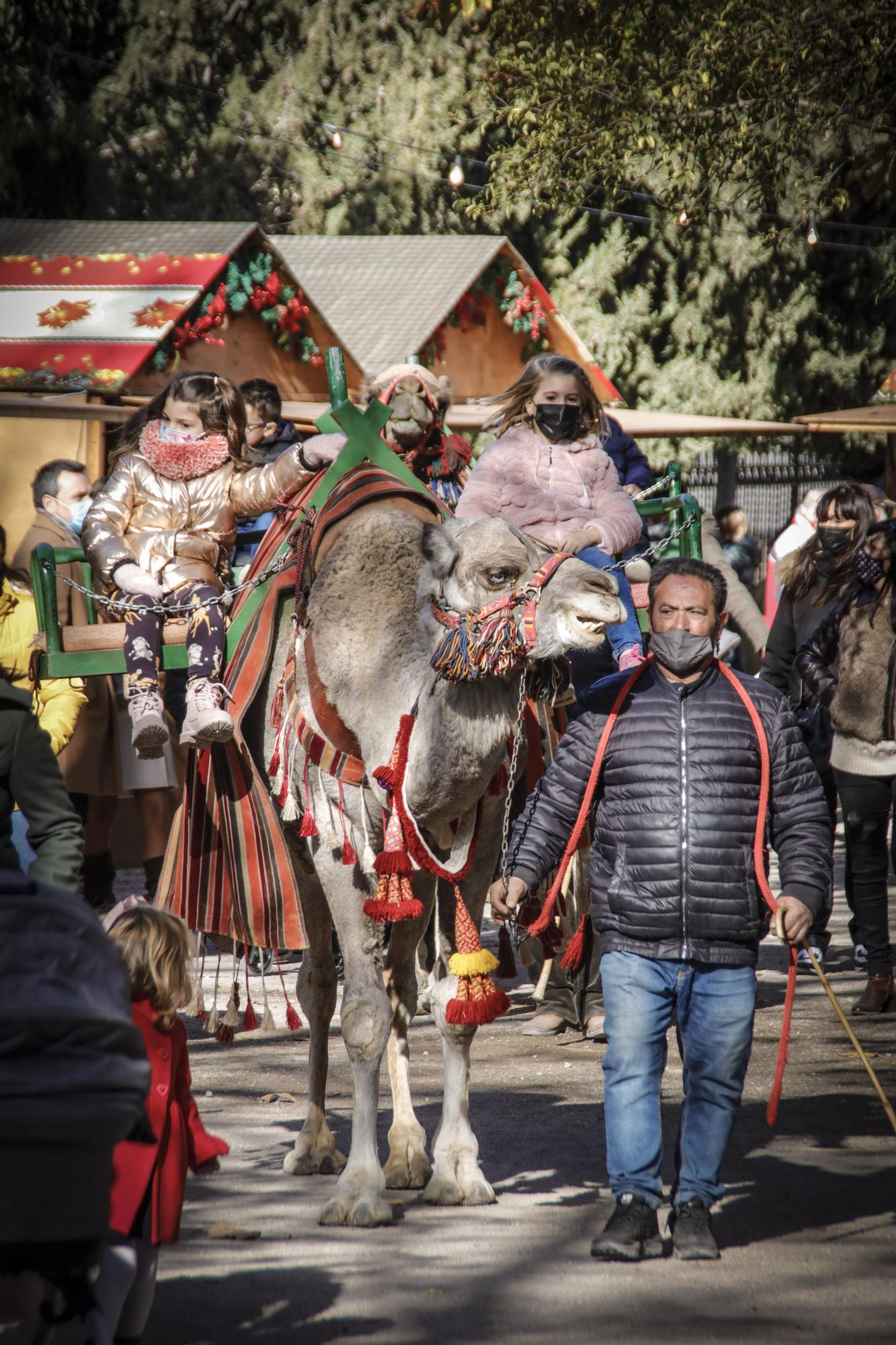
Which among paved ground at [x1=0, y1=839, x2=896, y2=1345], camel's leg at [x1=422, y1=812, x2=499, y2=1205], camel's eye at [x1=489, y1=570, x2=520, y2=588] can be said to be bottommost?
paved ground at [x1=0, y1=839, x2=896, y2=1345]

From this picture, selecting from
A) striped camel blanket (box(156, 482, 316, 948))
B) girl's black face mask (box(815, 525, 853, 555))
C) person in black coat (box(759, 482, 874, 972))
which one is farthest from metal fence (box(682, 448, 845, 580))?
striped camel blanket (box(156, 482, 316, 948))

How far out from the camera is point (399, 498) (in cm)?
639

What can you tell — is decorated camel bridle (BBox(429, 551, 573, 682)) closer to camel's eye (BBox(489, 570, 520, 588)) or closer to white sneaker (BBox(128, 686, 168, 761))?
camel's eye (BBox(489, 570, 520, 588))

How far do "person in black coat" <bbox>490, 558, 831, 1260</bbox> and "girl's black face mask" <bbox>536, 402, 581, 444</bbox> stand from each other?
2.07 metres

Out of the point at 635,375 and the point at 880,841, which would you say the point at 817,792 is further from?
the point at 635,375

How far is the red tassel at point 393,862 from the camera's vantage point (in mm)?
5465

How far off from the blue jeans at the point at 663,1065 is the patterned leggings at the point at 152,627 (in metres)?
2.53

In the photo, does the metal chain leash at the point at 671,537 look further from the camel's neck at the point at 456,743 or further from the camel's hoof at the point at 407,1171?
the camel's hoof at the point at 407,1171

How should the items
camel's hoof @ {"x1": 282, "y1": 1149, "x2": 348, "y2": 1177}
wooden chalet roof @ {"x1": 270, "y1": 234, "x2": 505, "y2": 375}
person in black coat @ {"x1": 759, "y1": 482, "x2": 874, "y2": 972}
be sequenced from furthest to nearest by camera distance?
1. wooden chalet roof @ {"x1": 270, "y1": 234, "x2": 505, "y2": 375}
2. person in black coat @ {"x1": 759, "y1": 482, "x2": 874, "y2": 972}
3. camel's hoof @ {"x1": 282, "y1": 1149, "x2": 348, "y2": 1177}

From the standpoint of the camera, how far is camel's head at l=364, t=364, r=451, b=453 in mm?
7297

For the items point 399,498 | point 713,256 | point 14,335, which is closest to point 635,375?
point 713,256

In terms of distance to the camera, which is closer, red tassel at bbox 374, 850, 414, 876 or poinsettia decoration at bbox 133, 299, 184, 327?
red tassel at bbox 374, 850, 414, 876

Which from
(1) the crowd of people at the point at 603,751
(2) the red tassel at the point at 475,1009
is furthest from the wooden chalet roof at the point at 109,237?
(2) the red tassel at the point at 475,1009

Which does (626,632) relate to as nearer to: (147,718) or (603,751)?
(147,718)
